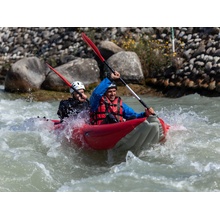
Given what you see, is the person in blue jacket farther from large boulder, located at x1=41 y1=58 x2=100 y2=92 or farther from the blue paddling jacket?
large boulder, located at x1=41 y1=58 x2=100 y2=92

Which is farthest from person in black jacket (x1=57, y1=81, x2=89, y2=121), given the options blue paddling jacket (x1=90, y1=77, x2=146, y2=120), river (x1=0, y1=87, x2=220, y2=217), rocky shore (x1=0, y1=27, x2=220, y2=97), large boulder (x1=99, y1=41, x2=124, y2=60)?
large boulder (x1=99, y1=41, x2=124, y2=60)

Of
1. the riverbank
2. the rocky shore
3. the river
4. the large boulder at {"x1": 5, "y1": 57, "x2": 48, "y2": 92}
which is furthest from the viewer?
the large boulder at {"x1": 5, "y1": 57, "x2": 48, "y2": 92}

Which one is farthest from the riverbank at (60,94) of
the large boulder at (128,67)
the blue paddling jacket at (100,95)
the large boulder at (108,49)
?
the blue paddling jacket at (100,95)

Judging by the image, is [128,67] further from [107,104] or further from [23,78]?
[107,104]

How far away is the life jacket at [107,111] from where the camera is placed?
673 centimetres

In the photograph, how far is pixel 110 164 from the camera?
21.2ft

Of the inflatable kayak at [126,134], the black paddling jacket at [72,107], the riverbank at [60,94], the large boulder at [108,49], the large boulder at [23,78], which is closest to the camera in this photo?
the inflatable kayak at [126,134]

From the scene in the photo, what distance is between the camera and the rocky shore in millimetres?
10938

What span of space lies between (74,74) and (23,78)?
1263 millimetres

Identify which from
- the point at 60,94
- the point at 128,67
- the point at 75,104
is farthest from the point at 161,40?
the point at 75,104

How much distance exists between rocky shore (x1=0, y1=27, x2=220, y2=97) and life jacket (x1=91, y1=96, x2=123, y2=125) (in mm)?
4201

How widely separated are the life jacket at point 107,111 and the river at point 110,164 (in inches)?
19.2

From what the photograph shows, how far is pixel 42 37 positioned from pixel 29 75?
321 cm

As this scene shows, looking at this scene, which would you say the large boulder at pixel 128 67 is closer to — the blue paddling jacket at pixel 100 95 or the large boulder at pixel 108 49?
the large boulder at pixel 108 49
